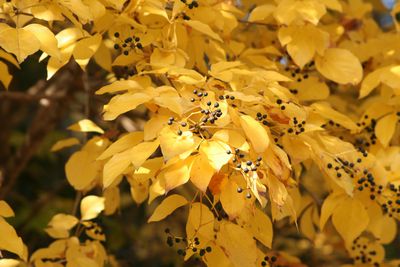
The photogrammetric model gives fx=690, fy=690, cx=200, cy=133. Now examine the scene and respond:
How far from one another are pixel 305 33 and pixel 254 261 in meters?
0.67

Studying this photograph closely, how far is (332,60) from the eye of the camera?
5.77 ft

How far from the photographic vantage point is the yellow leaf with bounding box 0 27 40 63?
4.33 ft

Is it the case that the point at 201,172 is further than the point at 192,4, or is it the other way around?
the point at 192,4

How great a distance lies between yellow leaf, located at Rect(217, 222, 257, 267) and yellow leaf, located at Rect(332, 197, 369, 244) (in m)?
0.34

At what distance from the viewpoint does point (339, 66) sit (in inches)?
68.6

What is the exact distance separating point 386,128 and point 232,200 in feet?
1.98

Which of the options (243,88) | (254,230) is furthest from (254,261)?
(243,88)

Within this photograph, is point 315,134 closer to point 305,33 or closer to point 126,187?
point 305,33

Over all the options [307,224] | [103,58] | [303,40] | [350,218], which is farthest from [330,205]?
[103,58]

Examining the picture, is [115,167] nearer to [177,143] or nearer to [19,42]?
[177,143]

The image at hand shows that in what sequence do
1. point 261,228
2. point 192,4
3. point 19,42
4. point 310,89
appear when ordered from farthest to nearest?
point 310,89
point 192,4
point 261,228
point 19,42

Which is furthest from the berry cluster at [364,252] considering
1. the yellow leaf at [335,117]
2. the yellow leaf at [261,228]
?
the yellow leaf at [261,228]

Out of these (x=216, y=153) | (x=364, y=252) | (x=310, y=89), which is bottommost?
(x=364, y=252)

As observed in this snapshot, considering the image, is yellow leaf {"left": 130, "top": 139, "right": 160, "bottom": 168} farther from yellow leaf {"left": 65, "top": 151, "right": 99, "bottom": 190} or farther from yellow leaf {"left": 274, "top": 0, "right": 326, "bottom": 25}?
yellow leaf {"left": 274, "top": 0, "right": 326, "bottom": 25}
